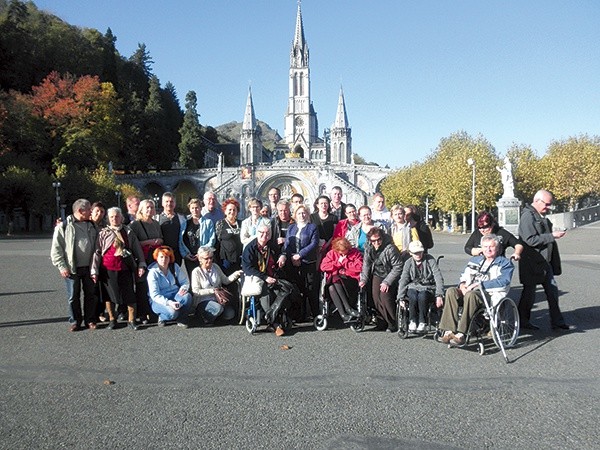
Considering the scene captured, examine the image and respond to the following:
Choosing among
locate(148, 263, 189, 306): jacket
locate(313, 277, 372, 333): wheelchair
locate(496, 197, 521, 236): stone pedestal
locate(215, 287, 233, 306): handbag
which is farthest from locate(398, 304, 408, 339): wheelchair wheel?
locate(496, 197, 521, 236): stone pedestal

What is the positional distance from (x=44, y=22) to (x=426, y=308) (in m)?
72.7

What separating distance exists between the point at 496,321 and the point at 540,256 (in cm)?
161

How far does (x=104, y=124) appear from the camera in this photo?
2227 inches

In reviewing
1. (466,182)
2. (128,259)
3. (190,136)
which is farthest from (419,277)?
(190,136)

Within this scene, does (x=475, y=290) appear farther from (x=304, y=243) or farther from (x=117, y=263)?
(x=117, y=263)

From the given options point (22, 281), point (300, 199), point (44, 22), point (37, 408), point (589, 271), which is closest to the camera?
point (37, 408)

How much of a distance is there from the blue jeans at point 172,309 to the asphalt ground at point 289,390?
172 millimetres

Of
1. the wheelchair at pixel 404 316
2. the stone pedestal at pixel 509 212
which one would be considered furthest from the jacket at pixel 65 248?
the stone pedestal at pixel 509 212

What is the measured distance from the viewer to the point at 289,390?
15.3 ft

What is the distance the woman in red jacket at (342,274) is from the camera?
7090 millimetres

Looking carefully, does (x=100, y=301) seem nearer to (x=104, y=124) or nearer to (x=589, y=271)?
(x=589, y=271)

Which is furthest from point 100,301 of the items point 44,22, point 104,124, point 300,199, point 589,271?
point 44,22

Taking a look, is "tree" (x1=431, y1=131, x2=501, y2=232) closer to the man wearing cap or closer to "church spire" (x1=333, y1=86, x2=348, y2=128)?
the man wearing cap

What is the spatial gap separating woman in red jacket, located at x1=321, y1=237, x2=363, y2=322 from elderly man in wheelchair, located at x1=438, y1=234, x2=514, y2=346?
1358 millimetres
